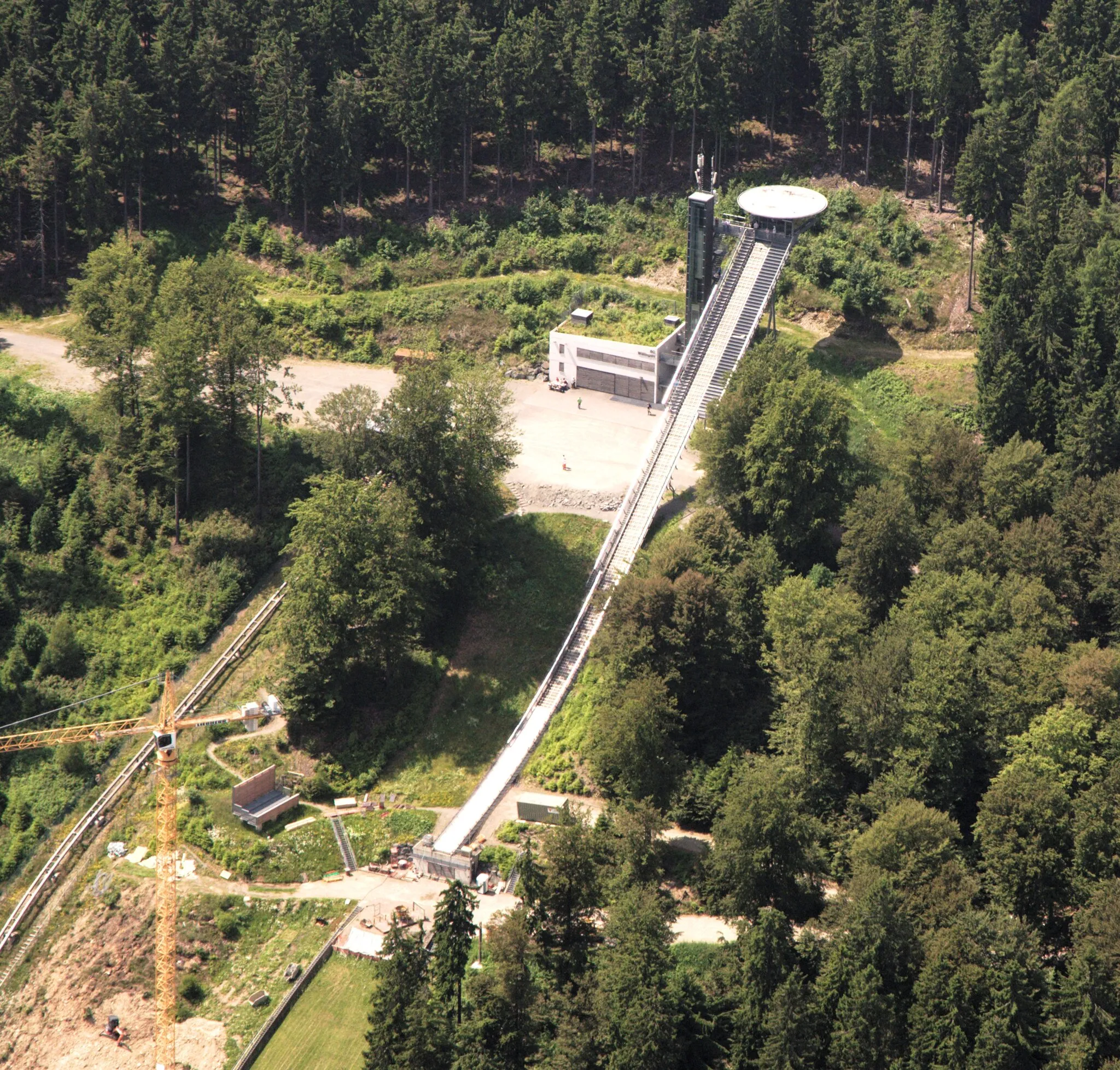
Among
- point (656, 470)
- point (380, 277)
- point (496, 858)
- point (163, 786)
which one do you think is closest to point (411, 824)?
point (496, 858)

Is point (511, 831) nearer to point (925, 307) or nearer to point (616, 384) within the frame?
point (616, 384)

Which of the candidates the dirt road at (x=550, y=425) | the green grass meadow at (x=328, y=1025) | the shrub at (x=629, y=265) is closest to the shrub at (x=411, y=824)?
the green grass meadow at (x=328, y=1025)

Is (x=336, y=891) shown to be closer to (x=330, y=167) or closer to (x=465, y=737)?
(x=465, y=737)

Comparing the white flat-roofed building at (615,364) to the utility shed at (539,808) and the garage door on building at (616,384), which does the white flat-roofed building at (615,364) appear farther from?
the utility shed at (539,808)

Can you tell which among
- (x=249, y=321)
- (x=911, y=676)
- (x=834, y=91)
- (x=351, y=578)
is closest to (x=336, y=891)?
(x=351, y=578)

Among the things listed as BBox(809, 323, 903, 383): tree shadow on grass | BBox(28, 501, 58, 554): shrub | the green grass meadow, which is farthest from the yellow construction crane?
BBox(809, 323, 903, 383): tree shadow on grass

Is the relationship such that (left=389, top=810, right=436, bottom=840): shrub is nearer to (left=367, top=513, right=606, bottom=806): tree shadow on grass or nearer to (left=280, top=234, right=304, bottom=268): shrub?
(left=367, top=513, right=606, bottom=806): tree shadow on grass
